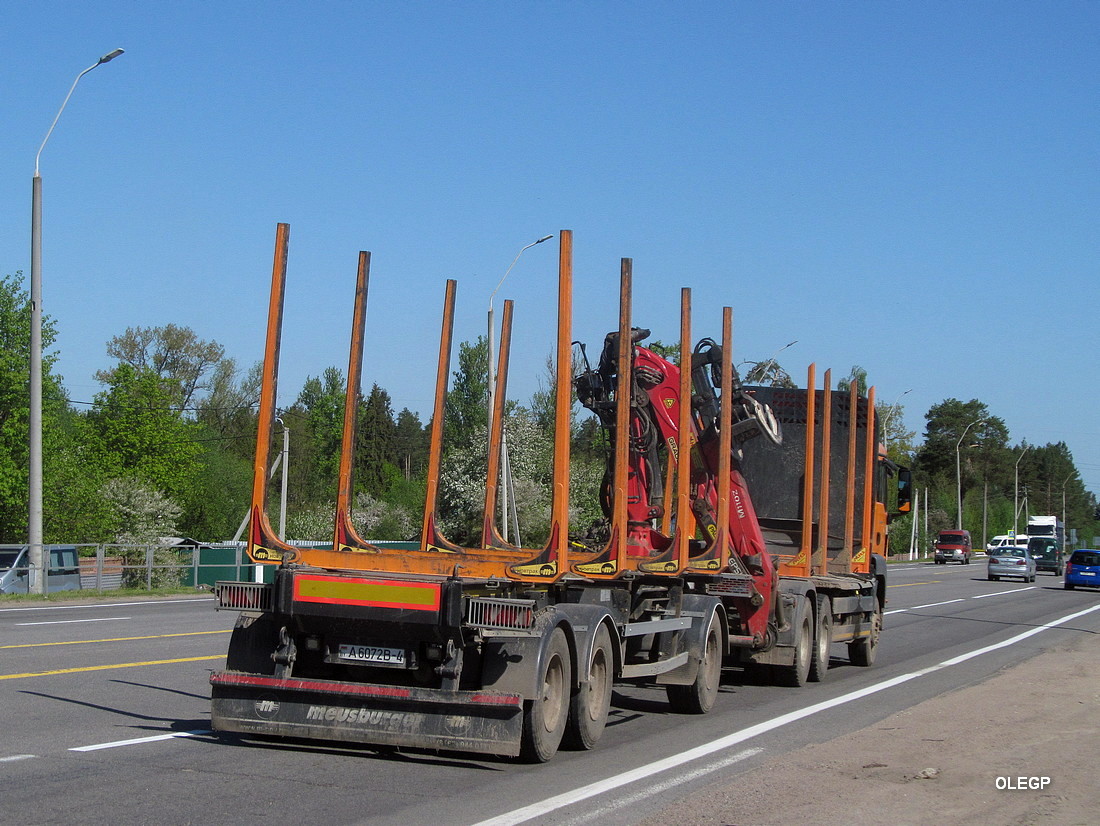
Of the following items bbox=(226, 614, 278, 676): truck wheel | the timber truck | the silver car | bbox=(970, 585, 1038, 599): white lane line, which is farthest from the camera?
the silver car

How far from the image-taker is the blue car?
167ft

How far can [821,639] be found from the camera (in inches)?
628

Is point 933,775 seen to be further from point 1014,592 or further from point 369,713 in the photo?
point 1014,592

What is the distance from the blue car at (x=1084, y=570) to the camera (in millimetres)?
50750

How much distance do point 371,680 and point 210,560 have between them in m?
33.3

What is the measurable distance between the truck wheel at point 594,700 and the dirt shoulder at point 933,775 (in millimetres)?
1376

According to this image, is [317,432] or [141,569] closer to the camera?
[141,569]

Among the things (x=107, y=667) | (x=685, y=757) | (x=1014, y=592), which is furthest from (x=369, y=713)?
(x=1014, y=592)

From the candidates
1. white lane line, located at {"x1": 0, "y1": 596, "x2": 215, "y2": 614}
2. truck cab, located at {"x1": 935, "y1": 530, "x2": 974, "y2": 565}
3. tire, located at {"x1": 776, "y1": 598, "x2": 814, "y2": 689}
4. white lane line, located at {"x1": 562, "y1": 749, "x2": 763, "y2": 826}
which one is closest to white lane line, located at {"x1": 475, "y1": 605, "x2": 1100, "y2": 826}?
white lane line, located at {"x1": 562, "y1": 749, "x2": 763, "y2": 826}

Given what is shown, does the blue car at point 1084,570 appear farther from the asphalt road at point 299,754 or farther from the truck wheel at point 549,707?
the truck wheel at point 549,707

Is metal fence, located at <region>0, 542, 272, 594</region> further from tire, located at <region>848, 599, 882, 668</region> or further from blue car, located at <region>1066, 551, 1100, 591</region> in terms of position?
blue car, located at <region>1066, 551, 1100, 591</region>
